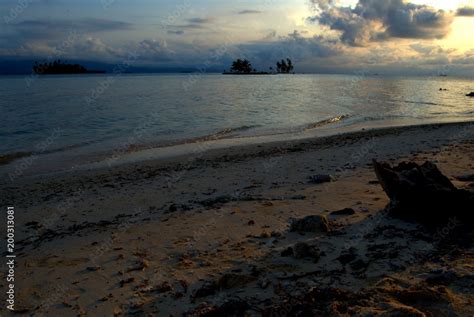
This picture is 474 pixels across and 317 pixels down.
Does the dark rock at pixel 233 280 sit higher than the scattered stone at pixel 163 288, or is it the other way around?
the dark rock at pixel 233 280

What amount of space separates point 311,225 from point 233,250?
1.58m

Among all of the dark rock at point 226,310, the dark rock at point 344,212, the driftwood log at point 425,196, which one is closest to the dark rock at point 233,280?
the dark rock at point 226,310

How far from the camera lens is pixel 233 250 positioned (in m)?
6.93

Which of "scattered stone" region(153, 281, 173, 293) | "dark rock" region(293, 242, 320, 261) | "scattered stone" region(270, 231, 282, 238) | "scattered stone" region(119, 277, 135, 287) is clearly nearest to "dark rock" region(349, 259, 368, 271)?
"dark rock" region(293, 242, 320, 261)

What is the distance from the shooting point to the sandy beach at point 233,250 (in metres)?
5.13

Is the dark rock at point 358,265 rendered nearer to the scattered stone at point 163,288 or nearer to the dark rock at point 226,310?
the dark rock at point 226,310

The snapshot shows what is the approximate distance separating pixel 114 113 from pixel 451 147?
29.7 metres

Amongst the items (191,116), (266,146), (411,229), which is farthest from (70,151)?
(411,229)

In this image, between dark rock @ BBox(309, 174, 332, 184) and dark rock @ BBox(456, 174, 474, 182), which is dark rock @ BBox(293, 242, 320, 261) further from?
dark rock @ BBox(456, 174, 474, 182)

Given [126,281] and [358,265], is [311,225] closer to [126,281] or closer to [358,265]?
[358,265]

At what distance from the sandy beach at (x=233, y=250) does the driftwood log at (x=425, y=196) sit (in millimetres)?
225

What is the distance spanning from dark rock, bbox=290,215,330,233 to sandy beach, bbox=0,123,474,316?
0.43ft

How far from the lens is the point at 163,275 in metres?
6.18

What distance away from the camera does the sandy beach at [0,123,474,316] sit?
16.8 feet
